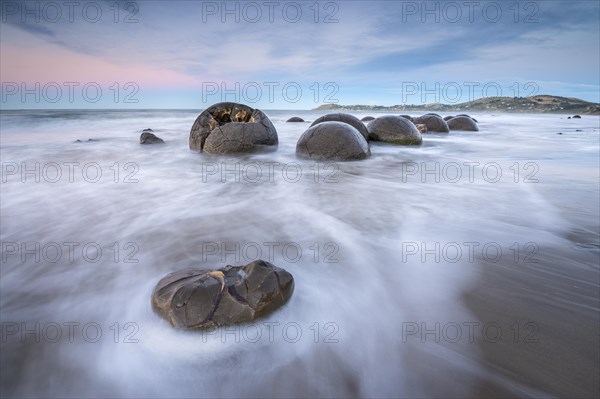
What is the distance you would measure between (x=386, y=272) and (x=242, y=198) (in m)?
2.58

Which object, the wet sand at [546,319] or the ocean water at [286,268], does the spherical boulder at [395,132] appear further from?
the wet sand at [546,319]

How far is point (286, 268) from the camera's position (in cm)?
243

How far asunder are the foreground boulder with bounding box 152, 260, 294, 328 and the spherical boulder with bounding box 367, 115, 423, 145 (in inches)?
330

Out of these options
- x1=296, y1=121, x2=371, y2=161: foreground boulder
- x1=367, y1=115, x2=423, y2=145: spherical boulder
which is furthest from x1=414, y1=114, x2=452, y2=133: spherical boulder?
x1=296, y1=121, x2=371, y2=161: foreground boulder

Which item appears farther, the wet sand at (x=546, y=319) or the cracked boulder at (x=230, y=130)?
the cracked boulder at (x=230, y=130)

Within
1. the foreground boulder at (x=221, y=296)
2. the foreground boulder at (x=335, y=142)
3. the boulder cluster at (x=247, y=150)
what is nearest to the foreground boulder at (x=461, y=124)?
the boulder cluster at (x=247, y=150)

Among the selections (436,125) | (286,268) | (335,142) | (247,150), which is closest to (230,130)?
(247,150)

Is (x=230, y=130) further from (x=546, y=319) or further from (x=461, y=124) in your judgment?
(x=461, y=124)

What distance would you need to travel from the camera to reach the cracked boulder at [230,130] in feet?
26.2

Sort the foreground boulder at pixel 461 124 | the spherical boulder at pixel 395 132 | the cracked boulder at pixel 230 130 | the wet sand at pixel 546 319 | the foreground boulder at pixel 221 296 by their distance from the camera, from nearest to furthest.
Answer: the wet sand at pixel 546 319 < the foreground boulder at pixel 221 296 < the cracked boulder at pixel 230 130 < the spherical boulder at pixel 395 132 < the foreground boulder at pixel 461 124

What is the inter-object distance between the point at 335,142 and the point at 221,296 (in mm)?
5449

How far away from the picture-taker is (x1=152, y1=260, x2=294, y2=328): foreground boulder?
1674mm

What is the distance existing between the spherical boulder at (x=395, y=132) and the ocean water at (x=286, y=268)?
407 cm

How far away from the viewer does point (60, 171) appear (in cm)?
639
